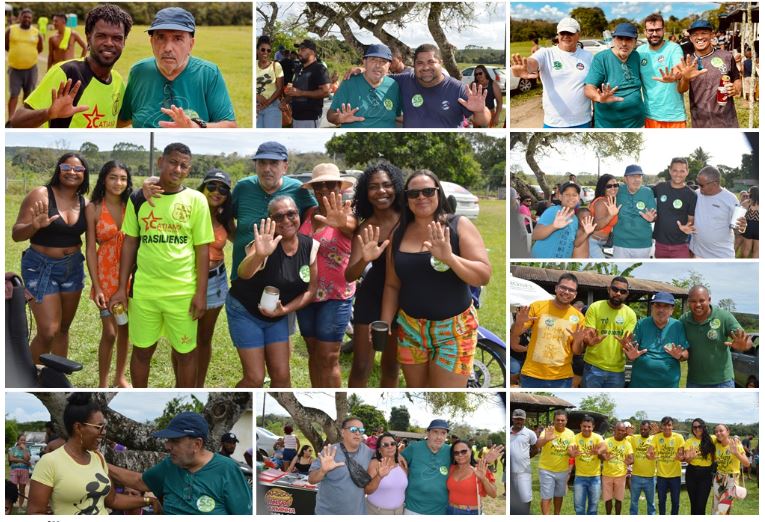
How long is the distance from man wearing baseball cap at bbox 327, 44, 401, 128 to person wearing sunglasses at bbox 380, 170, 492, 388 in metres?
0.94

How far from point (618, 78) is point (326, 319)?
3.14 m

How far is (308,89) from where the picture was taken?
24.3ft

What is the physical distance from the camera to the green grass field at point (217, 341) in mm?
7332

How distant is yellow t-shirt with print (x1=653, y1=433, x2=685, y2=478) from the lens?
24.2ft

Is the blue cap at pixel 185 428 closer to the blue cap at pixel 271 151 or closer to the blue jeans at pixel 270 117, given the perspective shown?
the blue cap at pixel 271 151

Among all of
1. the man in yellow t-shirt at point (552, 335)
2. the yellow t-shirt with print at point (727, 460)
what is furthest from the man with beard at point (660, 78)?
the yellow t-shirt with print at point (727, 460)

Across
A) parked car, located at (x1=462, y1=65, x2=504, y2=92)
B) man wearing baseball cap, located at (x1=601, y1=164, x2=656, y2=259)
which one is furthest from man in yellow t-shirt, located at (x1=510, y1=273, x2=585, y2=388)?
parked car, located at (x1=462, y1=65, x2=504, y2=92)

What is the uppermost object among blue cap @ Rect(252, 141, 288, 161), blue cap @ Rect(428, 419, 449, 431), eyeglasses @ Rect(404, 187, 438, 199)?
blue cap @ Rect(252, 141, 288, 161)

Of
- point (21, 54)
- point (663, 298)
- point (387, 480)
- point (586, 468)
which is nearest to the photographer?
point (387, 480)

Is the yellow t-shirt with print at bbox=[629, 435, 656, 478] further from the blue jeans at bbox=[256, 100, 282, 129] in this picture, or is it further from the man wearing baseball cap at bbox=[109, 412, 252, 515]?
the blue jeans at bbox=[256, 100, 282, 129]

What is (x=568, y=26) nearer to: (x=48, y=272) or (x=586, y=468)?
(x=586, y=468)

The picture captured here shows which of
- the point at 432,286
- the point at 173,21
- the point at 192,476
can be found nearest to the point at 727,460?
the point at 432,286

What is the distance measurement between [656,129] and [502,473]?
10.2ft

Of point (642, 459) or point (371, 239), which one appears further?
point (642, 459)
